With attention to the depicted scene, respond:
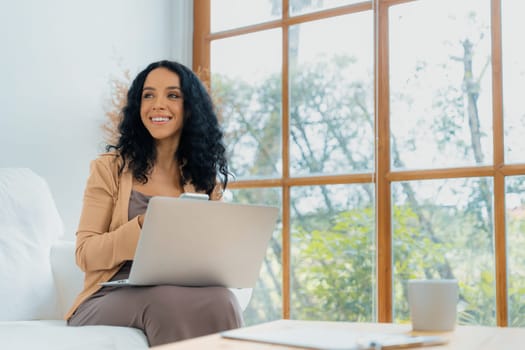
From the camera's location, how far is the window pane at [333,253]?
2881 mm

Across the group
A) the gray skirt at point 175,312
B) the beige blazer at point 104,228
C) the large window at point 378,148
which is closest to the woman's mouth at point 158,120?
the beige blazer at point 104,228

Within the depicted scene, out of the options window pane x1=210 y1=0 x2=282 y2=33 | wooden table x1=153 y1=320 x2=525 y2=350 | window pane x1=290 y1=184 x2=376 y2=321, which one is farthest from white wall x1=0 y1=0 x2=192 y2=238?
wooden table x1=153 y1=320 x2=525 y2=350

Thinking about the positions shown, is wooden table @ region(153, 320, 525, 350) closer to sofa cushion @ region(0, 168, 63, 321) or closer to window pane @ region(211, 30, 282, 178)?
sofa cushion @ region(0, 168, 63, 321)

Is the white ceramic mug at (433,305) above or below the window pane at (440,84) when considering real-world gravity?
below

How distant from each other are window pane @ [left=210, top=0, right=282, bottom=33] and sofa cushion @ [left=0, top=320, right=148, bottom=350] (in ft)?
6.21

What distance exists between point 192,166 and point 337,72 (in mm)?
997

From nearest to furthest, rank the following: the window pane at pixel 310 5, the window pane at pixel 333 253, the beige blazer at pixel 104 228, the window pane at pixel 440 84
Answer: the beige blazer at pixel 104 228 → the window pane at pixel 440 84 → the window pane at pixel 333 253 → the window pane at pixel 310 5

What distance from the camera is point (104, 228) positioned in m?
2.08

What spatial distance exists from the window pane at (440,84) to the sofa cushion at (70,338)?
1.43 metres

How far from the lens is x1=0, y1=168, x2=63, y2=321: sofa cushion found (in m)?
2.09

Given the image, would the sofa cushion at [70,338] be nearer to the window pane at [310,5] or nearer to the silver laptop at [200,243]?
the silver laptop at [200,243]

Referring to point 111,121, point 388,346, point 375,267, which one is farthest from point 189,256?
point 111,121

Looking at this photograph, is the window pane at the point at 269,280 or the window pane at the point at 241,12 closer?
the window pane at the point at 269,280

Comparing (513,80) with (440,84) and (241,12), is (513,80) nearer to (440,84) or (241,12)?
(440,84)
